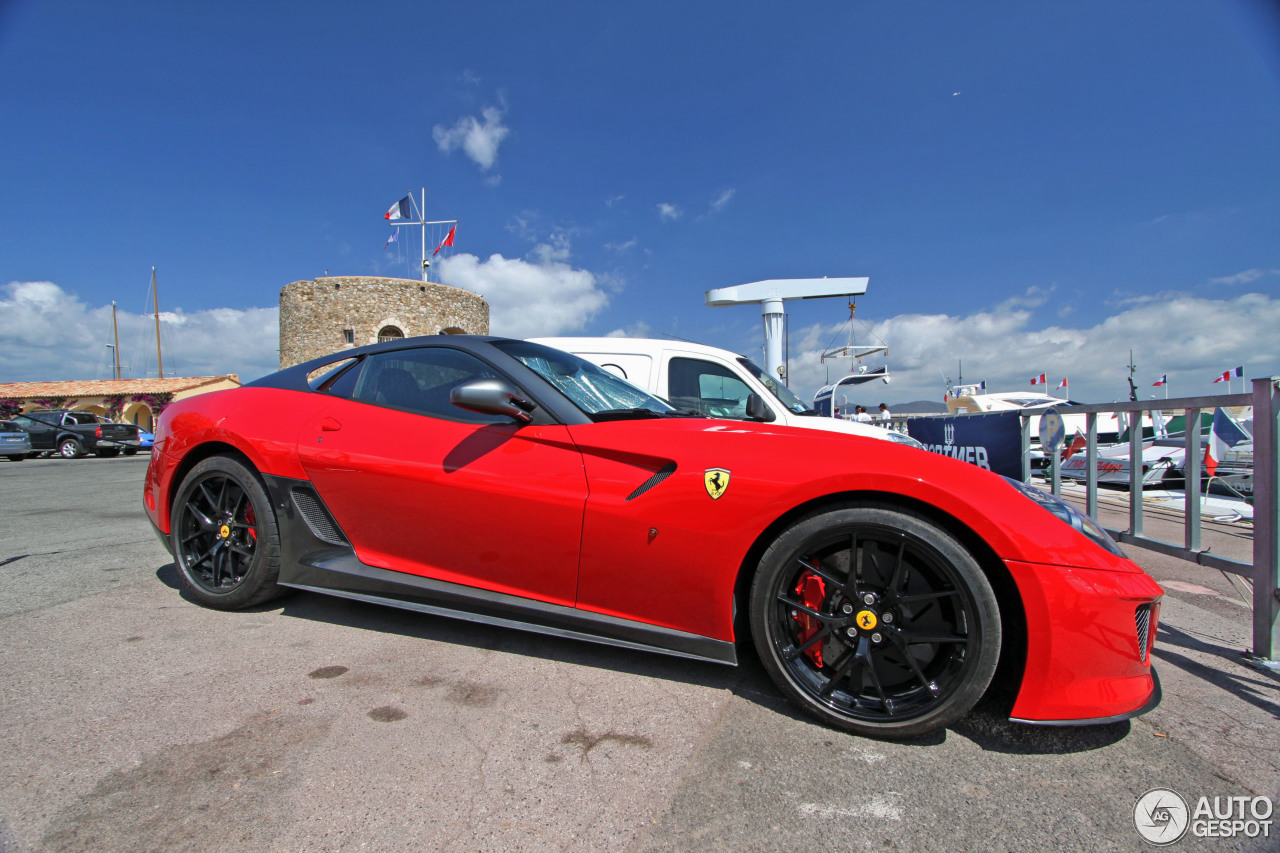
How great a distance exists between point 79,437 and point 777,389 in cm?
2571

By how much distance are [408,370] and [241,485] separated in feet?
3.13

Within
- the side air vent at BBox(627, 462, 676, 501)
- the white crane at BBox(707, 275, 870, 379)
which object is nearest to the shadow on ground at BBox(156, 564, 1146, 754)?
the side air vent at BBox(627, 462, 676, 501)

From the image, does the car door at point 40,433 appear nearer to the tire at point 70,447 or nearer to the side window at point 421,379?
the tire at point 70,447

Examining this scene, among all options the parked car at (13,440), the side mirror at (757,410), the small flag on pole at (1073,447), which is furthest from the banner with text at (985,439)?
the parked car at (13,440)

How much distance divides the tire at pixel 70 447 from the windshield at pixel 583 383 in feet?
86.0

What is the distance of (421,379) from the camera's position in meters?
2.58

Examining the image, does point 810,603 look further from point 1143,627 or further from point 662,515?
point 1143,627

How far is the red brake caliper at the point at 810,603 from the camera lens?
1.90 m

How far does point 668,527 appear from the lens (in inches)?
77.2

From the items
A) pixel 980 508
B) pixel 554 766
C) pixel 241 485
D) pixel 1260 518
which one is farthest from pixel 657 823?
pixel 1260 518

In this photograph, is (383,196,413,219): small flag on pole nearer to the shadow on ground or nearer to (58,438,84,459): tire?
(58,438,84,459): tire

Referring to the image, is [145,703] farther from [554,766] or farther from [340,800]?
[554,766]

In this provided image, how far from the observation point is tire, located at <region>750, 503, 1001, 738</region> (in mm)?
1727
